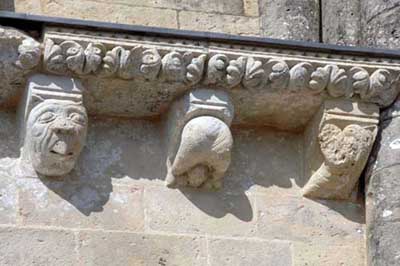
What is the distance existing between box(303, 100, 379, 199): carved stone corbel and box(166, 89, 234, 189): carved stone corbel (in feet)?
1.13

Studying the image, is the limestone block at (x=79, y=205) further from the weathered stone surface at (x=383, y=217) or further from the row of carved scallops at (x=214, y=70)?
the weathered stone surface at (x=383, y=217)

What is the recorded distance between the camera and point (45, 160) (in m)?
6.08

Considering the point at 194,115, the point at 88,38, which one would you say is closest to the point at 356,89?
the point at 194,115

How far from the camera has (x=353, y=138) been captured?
6.34 meters

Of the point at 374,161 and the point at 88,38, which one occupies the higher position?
the point at 88,38

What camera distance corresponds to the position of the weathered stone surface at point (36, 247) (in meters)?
5.96

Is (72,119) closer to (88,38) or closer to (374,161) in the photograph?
(88,38)

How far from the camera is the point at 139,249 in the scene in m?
6.11

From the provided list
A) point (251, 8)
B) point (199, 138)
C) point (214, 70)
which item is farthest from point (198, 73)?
point (251, 8)

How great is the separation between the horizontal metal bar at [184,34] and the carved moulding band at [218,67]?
3cm

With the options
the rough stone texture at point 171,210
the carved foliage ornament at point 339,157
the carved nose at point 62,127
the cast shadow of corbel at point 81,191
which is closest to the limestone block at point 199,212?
the rough stone texture at point 171,210

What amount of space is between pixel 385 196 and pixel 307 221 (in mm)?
289

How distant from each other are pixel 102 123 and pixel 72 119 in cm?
27

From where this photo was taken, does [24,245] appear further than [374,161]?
No
